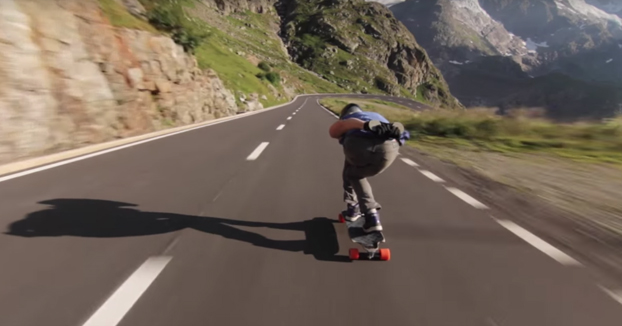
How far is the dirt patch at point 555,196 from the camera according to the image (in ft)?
13.9

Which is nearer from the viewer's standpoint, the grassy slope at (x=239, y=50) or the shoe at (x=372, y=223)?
the shoe at (x=372, y=223)

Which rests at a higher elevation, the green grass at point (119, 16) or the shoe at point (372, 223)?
the green grass at point (119, 16)

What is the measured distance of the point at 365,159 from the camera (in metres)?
3.78

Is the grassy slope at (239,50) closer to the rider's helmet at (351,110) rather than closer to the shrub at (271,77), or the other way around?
the shrub at (271,77)

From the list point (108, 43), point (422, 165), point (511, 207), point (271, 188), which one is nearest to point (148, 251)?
point (271, 188)

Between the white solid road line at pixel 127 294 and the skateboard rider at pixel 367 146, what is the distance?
1.77 m

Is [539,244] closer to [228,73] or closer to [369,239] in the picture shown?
[369,239]

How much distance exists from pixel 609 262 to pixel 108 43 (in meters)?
15.1

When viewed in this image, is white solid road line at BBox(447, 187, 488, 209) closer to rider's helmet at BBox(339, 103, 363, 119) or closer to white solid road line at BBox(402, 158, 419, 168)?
white solid road line at BBox(402, 158, 419, 168)

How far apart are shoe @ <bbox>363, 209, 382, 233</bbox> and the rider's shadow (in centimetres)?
32

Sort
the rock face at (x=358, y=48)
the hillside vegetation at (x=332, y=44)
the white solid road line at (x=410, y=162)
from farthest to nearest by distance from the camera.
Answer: the rock face at (x=358, y=48) → the hillside vegetation at (x=332, y=44) → the white solid road line at (x=410, y=162)

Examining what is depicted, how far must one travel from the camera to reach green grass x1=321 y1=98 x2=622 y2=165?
12.3 metres

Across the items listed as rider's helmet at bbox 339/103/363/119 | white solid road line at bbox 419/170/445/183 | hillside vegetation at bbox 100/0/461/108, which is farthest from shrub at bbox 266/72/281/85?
rider's helmet at bbox 339/103/363/119

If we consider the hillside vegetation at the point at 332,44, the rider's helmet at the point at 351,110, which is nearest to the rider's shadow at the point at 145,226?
the rider's helmet at the point at 351,110
